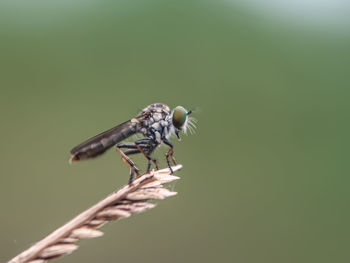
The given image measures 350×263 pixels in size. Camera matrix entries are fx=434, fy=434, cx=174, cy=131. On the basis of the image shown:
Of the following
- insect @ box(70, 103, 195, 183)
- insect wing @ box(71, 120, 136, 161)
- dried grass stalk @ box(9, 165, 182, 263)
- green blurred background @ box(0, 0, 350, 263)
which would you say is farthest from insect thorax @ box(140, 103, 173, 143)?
green blurred background @ box(0, 0, 350, 263)

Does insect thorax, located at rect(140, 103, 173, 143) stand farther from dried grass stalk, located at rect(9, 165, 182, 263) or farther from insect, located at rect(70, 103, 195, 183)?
A: dried grass stalk, located at rect(9, 165, 182, 263)

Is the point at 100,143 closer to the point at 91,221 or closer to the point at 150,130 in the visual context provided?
the point at 150,130

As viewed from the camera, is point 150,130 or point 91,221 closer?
point 91,221

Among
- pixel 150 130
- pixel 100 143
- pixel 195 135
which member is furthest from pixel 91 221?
pixel 195 135

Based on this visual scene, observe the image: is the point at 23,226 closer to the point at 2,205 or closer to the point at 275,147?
the point at 2,205

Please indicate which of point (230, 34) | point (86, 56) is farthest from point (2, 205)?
point (230, 34)
